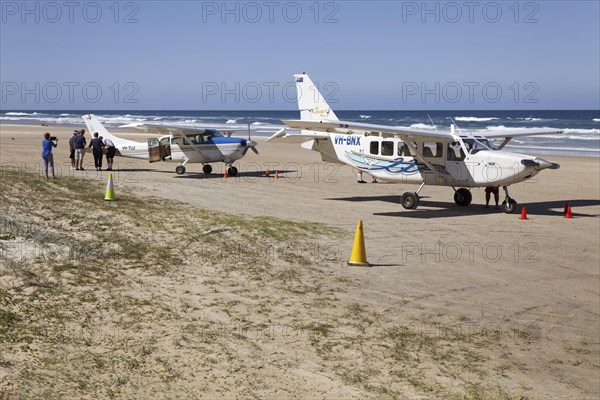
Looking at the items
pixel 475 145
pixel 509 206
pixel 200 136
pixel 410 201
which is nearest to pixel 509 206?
A: pixel 509 206

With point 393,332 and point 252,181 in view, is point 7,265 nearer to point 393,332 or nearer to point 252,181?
point 393,332

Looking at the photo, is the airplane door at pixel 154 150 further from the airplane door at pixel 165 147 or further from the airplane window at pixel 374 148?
the airplane window at pixel 374 148

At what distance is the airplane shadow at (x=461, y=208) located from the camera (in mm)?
19578

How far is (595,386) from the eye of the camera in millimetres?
7938

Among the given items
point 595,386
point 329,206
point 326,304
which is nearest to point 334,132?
point 329,206

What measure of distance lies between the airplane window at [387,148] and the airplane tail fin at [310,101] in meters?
3.54

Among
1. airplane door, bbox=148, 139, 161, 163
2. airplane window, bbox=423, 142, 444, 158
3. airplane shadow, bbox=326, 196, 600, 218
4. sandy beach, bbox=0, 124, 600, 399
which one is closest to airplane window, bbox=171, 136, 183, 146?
airplane door, bbox=148, 139, 161, 163

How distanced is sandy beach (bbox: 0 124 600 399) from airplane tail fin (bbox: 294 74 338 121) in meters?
3.82

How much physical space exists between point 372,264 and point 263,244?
219 cm

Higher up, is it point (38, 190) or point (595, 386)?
point (38, 190)

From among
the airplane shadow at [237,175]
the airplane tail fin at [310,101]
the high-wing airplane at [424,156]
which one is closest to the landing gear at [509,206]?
the high-wing airplane at [424,156]

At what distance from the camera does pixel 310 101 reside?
Answer: 24969 mm

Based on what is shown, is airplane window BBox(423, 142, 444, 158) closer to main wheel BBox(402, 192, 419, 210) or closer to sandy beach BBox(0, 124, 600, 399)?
main wheel BBox(402, 192, 419, 210)

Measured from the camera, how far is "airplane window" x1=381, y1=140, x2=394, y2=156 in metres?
21.6
